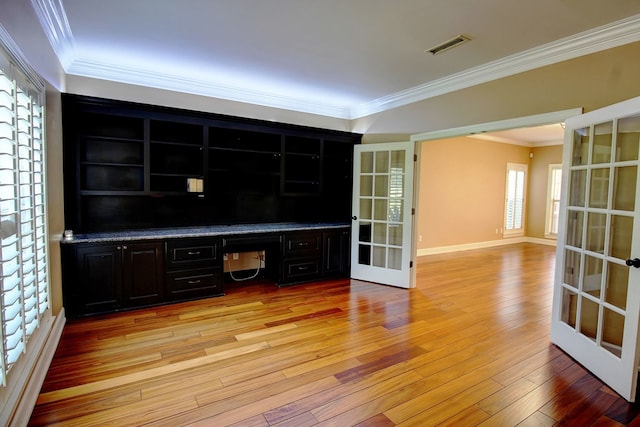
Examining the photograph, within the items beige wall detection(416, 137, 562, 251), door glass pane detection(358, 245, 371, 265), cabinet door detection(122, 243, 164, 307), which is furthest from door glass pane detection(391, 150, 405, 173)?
cabinet door detection(122, 243, 164, 307)

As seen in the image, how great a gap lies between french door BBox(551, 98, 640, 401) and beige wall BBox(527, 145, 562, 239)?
7071 mm

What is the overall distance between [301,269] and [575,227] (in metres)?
3.15

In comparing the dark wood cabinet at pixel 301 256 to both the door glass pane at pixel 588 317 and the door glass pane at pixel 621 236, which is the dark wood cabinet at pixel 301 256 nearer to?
the door glass pane at pixel 588 317

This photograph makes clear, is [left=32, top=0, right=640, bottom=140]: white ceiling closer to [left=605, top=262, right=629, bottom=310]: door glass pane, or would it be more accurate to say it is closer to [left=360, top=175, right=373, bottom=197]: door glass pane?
[left=360, top=175, right=373, bottom=197]: door glass pane

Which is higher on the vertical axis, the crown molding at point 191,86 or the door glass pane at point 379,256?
the crown molding at point 191,86

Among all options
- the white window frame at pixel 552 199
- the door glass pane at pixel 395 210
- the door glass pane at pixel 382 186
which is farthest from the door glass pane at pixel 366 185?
the white window frame at pixel 552 199

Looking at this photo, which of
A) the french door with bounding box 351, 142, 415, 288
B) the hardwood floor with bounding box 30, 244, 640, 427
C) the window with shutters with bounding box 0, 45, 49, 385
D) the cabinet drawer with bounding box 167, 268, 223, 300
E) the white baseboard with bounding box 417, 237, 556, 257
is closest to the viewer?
the window with shutters with bounding box 0, 45, 49, 385

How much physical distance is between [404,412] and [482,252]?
244 inches

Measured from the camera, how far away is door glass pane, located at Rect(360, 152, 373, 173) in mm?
→ 4961

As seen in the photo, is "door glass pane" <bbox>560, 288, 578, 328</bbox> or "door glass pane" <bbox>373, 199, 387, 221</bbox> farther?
"door glass pane" <bbox>373, 199, 387, 221</bbox>

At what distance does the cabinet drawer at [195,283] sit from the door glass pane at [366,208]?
221cm

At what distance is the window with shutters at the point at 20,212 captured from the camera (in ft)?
5.69

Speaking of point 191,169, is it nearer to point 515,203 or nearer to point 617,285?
point 617,285

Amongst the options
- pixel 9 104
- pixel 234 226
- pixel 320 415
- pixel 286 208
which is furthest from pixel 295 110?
pixel 320 415
